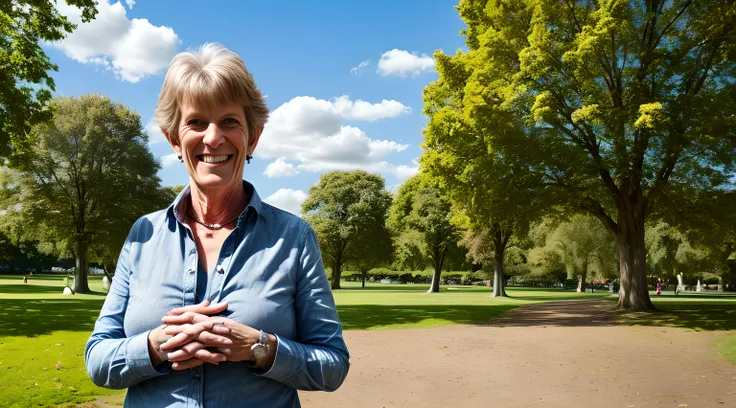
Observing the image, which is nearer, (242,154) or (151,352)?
(151,352)

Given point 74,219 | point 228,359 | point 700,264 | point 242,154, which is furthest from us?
point 700,264

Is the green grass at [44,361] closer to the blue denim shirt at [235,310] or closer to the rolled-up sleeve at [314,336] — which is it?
the blue denim shirt at [235,310]

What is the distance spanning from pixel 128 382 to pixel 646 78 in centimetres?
2632

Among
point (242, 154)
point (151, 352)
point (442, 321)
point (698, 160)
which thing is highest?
point (698, 160)

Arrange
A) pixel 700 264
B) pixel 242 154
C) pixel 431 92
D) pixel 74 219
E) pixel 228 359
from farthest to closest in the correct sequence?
1. pixel 700 264
2. pixel 74 219
3. pixel 431 92
4. pixel 242 154
5. pixel 228 359

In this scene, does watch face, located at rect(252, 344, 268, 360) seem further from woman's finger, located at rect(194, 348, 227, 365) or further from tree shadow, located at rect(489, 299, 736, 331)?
tree shadow, located at rect(489, 299, 736, 331)

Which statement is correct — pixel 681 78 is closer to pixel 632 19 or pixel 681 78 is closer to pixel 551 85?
pixel 632 19

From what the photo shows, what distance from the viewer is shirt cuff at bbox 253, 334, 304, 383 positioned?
2.13 metres

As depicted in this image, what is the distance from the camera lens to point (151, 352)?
2.14 metres

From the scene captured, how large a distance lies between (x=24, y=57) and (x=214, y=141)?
2260 cm

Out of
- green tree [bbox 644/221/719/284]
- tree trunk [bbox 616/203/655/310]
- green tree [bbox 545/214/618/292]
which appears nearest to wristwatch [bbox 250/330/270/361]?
tree trunk [bbox 616/203/655/310]

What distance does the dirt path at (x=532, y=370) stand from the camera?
9562 millimetres

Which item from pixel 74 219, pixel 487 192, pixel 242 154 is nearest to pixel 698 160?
pixel 487 192

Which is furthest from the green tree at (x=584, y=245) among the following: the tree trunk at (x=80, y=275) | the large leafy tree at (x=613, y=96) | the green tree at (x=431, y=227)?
the tree trunk at (x=80, y=275)
